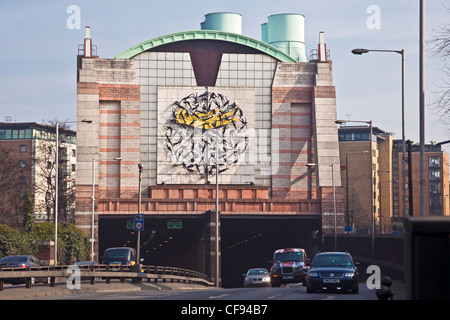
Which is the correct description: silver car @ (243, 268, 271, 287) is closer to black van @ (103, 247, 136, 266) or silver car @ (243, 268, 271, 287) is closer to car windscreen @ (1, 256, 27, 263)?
black van @ (103, 247, 136, 266)

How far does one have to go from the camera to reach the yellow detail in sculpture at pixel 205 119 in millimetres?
82938

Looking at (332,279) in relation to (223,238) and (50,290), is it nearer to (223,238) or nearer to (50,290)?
(50,290)

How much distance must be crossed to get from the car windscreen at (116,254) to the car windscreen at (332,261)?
74.3ft

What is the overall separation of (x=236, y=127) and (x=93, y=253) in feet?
67.1

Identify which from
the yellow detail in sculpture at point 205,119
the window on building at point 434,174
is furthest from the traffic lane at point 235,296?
the window on building at point 434,174

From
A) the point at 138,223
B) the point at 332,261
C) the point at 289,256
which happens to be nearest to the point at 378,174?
the point at 289,256

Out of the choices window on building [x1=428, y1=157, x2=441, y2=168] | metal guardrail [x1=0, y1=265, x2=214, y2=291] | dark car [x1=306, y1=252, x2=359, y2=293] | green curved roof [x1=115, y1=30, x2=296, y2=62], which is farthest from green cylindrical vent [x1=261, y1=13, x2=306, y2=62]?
dark car [x1=306, y1=252, x2=359, y2=293]

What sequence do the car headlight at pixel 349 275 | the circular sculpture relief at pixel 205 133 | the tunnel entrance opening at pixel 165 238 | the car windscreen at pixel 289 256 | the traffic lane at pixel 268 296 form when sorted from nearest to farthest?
the traffic lane at pixel 268 296 < the car headlight at pixel 349 275 < the car windscreen at pixel 289 256 < the tunnel entrance opening at pixel 165 238 < the circular sculpture relief at pixel 205 133

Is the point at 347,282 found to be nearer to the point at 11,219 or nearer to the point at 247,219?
the point at 247,219

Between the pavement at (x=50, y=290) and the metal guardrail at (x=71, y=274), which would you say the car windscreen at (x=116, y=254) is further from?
the pavement at (x=50, y=290)

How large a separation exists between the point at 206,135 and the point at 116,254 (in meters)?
34.7

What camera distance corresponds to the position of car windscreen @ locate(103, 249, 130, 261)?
4950 cm

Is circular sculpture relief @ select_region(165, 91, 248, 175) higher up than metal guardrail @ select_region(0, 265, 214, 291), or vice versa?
circular sculpture relief @ select_region(165, 91, 248, 175)
